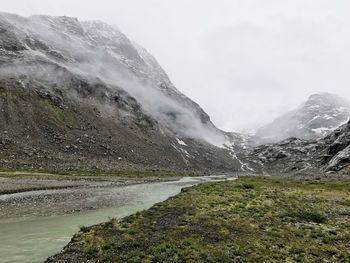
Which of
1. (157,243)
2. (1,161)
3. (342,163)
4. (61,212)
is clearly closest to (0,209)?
(61,212)

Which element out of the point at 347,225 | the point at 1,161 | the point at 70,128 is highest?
the point at 70,128

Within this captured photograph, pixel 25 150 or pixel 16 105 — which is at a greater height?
pixel 16 105

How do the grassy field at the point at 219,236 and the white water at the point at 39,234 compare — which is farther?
the white water at the point at 39,234

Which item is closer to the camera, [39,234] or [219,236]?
[219,236]

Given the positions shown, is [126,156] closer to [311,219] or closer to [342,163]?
[342,163]

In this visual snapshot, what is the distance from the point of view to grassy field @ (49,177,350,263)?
26.9 meters

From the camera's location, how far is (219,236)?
3228cm

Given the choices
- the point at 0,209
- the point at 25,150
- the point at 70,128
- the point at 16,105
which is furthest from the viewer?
the point at 70,128

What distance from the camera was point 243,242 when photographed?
30.3 meters

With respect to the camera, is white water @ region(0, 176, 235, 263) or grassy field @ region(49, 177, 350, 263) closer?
grassy field @ region(49, 177, 350, 263)

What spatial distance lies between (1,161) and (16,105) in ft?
189

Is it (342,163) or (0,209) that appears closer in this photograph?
(0,209)

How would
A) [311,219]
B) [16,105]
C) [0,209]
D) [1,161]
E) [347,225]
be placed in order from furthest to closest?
[16,105] → [1,161] → [0,209] → [311,219] → [347,225]

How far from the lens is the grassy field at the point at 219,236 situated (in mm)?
26930
